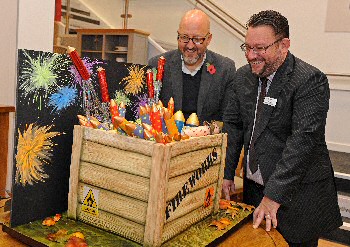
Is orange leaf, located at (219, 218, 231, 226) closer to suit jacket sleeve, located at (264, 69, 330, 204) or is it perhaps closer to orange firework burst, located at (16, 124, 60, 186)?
suit jacket sleeve, located at (264, 69, 330, 204)

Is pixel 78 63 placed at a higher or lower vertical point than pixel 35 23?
lower

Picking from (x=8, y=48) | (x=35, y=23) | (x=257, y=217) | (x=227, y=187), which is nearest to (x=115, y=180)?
(x=257, y=217)

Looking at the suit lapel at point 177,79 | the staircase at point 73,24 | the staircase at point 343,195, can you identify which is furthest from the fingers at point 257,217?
the staircase at point 73,24

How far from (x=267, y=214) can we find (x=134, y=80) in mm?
611

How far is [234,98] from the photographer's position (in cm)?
166

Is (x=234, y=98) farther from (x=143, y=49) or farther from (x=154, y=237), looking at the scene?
(x=143, y=49)

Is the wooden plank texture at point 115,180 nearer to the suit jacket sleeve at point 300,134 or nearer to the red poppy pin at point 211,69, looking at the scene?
the suit jacket sleeve at point 300,134

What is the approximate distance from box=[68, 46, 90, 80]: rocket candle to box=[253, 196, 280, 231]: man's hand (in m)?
0.69

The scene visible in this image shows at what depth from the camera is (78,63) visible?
1.01 meters

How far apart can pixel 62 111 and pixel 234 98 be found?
2.71ft

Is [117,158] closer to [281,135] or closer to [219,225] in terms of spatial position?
[219,225]

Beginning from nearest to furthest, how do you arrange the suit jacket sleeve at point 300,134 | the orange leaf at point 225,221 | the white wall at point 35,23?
the orange leaf at point 225,221 < the suit jacket sleeve at point 300,134 < the white wall at point 35,23

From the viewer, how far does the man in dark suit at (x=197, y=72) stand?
194cm

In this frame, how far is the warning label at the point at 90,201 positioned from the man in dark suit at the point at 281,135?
52 centimetres
